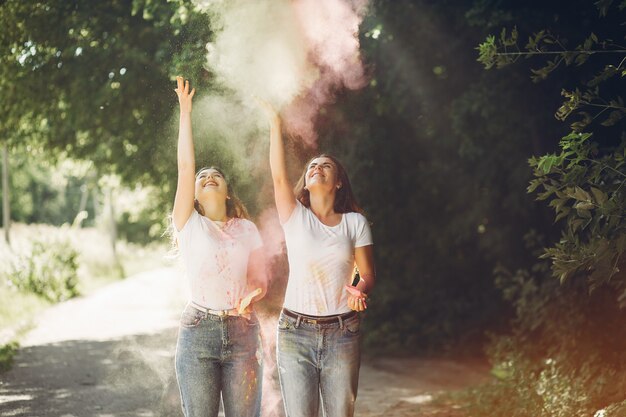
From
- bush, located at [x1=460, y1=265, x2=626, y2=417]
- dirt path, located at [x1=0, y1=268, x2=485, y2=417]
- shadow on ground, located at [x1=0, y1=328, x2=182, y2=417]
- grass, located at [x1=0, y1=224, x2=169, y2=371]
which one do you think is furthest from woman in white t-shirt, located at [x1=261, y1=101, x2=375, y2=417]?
shadow on ground, located at [x1=0, y1=328, x2=182, y2=417]

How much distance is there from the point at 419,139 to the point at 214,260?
803cm

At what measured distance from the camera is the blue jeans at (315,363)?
3.91 metres

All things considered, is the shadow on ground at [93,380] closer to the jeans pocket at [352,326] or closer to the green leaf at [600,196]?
the jeans pocket at [352,326]

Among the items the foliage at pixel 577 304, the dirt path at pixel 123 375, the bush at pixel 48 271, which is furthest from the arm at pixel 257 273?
the bush at pixel 48 271

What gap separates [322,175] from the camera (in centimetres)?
421

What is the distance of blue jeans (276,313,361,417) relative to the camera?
3906mm

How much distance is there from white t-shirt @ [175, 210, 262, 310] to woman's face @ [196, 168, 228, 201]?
163 millimetres

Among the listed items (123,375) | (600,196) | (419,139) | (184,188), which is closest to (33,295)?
(123,375)

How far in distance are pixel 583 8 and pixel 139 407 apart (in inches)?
249

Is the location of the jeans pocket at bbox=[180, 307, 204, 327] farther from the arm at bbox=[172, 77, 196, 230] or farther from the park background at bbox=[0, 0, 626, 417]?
the park background at bbox=[0, 0, 626, 417]

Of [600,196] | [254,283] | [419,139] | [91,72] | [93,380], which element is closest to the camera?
[254,283]

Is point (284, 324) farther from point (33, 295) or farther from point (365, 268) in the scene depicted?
point (33, 295)

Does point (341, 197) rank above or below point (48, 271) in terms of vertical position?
below

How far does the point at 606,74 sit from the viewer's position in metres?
5.07
